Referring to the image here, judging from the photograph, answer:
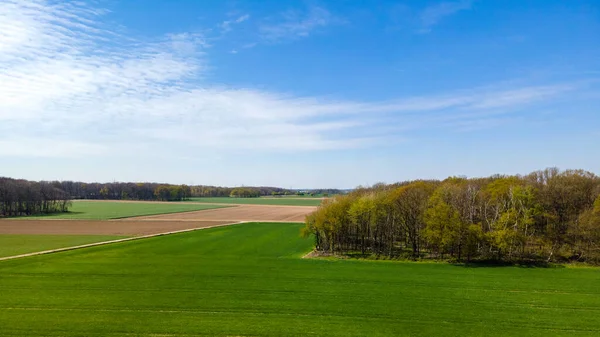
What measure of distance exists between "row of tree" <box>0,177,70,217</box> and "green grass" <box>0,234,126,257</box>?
237 ft

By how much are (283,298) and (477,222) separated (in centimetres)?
4119

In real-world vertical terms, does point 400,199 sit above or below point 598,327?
above

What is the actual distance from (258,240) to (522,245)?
144 feet

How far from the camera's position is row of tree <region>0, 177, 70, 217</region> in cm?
13062

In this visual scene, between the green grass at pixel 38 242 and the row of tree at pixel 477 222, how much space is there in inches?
1615

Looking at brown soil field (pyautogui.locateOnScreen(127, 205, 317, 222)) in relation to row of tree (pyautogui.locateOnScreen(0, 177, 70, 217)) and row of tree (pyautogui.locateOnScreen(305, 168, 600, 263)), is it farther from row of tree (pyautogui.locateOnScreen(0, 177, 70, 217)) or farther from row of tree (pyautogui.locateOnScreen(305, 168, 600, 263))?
row of tree (pyautogui.locateOnScreen(0, 177, 70, 217))

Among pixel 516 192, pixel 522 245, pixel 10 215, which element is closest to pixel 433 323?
pixel 522 245

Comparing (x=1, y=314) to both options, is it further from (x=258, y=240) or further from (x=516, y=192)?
(x=516, y=192)

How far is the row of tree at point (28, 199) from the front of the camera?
131 m

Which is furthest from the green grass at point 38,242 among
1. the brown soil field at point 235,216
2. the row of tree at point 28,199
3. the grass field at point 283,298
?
the row of tree at point 28,199

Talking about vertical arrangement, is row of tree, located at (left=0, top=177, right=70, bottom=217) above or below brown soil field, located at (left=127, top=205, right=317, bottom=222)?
above

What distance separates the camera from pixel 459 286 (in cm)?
3578

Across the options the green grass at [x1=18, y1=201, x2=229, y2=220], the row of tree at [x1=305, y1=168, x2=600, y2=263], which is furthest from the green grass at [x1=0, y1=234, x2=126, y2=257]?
the green grass at [x1=18, y1=201, x2=229, y2=220]

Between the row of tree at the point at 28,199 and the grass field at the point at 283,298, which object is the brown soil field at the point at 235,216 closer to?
the row of tree at the point at 28,199
